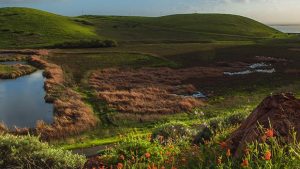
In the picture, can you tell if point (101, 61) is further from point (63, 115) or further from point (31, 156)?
point (31, 156)

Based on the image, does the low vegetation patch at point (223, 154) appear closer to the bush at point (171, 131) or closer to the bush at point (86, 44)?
the bush at point (171, 131)

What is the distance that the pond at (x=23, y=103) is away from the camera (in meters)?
39.3

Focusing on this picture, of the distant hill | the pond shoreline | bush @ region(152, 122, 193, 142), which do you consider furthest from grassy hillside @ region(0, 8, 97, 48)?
bush @ region(152, 122, 193, 142)

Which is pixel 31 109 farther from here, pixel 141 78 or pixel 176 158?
pixel 176 158

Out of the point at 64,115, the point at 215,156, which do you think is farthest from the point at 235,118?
the point at 64,115

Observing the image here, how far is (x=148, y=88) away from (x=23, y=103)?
14.7 meters

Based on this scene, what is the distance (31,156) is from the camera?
16578mm

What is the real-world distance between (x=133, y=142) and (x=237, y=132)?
467cm

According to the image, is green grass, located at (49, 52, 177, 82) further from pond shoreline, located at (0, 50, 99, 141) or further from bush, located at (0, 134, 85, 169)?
bush, located at (0, 134, 85, 169)

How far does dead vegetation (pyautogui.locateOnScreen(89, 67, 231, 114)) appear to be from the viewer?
1747 inches

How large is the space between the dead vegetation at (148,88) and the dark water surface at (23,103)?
6.28 m

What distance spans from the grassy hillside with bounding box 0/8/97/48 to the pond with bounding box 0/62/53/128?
62060mm

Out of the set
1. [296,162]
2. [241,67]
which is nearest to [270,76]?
[241,67]

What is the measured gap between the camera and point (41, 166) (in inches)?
647
